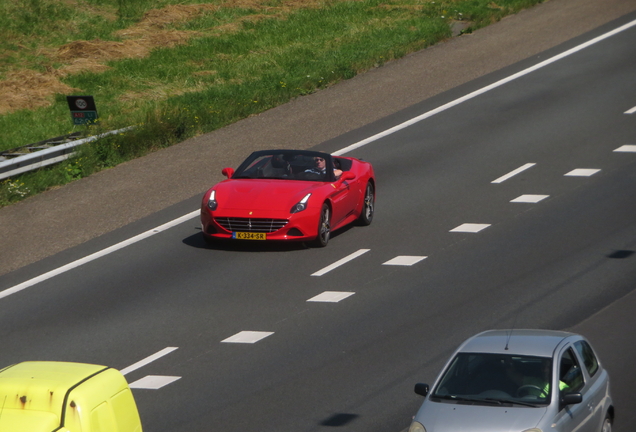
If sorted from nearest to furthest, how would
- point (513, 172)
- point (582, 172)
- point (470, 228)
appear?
point (470, 228) → point (582, 172) → point (513, 172)

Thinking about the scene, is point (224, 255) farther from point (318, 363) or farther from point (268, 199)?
point (318, 363)

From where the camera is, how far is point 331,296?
14336 mm

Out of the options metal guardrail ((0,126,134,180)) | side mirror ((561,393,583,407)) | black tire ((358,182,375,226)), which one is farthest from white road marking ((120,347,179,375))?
metal guardrail ((0,126,134,180))

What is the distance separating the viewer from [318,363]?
1188cm

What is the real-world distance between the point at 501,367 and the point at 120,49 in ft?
87.4

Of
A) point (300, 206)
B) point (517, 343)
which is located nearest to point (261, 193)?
point (300, 206)

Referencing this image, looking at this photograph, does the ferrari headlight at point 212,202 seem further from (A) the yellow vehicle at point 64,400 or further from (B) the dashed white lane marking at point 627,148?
(B) the dashed white lane marking at point 627,148

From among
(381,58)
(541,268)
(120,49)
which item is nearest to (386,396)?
(541,268)

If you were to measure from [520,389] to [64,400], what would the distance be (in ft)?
12.5

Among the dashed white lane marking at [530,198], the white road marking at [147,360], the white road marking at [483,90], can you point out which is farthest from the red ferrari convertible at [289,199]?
the white road marking at [483,90]

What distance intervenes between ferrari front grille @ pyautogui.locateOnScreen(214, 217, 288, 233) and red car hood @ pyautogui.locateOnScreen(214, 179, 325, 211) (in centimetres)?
20

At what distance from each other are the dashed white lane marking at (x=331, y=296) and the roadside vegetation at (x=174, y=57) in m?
8.56

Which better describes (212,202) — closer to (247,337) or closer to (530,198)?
(247,337)

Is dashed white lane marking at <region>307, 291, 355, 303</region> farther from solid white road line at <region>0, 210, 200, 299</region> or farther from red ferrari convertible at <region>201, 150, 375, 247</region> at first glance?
solid white road line at <region>0, 210, 200, 299</region>
